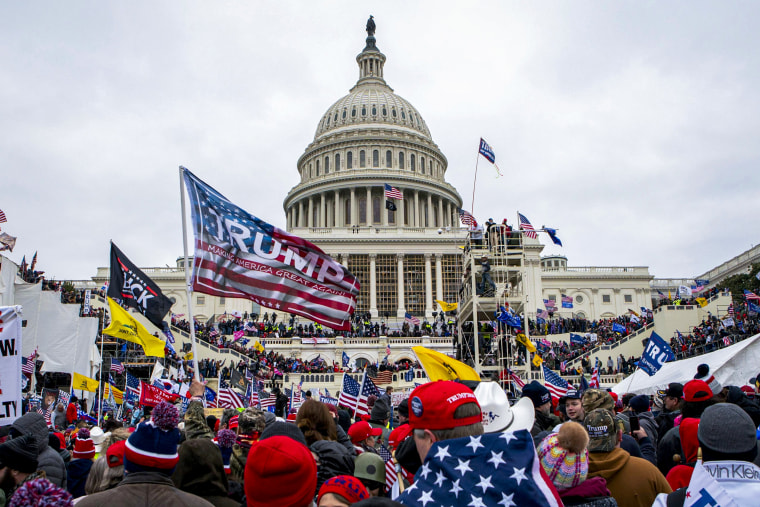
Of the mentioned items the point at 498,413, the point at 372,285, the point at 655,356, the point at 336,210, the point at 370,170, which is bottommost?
the point at 498,413

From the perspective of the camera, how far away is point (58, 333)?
30.8 m

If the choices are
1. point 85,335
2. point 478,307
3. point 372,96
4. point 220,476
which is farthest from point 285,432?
point 372,96

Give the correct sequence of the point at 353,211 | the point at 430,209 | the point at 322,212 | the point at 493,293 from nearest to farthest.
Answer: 1. the point at 493,293
2. the point at 353,211
3. the point at 322,212
4. the point at 430,209

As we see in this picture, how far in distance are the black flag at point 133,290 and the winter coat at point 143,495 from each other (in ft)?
34.3

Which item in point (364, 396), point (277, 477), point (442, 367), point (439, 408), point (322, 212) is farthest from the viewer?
point (322, 212)

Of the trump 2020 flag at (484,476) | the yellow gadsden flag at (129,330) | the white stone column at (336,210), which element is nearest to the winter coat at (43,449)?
the trump 2020 flag at (484,476)

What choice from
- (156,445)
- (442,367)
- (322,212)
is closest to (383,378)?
(442,367)

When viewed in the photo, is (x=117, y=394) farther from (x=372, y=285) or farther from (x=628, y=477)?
(x=372, y=285)

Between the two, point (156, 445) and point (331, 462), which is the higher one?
point (156, 445)

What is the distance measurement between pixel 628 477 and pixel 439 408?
2093 millimetres

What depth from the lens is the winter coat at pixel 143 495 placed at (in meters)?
3.65

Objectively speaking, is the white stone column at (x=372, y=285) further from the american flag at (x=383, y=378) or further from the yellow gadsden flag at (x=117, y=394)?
the yellow gadsden flag at (x=117, y=394)

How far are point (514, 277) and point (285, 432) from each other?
24.1 m

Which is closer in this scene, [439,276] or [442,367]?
[442,367]
